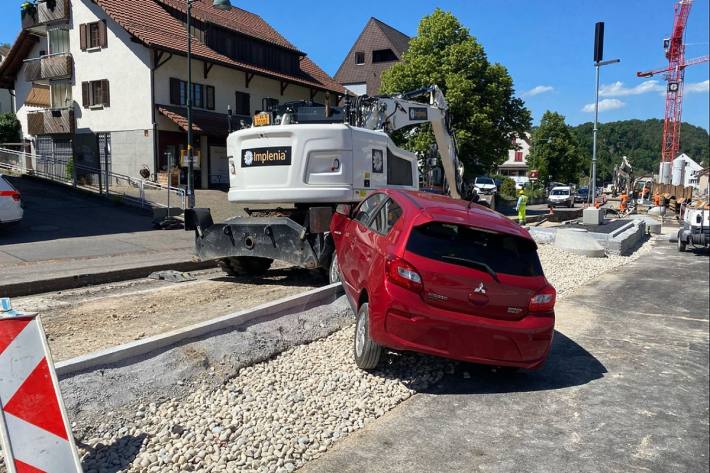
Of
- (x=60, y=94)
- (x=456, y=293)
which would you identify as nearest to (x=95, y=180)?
(x=60, y=94)

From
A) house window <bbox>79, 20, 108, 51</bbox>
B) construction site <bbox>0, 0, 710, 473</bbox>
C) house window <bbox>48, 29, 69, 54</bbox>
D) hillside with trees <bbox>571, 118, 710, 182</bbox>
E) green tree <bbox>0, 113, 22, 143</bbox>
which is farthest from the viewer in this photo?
green tree <bbox>0, 113, 22, 143</bbox>

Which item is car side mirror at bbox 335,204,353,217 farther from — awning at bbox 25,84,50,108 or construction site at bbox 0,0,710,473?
awning at bbox 25,84,50,108

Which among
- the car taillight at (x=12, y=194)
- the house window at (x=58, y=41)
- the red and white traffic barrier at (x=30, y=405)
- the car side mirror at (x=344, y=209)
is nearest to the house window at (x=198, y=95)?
the house window at (x=58, y=41)

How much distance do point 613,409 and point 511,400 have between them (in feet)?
2.82

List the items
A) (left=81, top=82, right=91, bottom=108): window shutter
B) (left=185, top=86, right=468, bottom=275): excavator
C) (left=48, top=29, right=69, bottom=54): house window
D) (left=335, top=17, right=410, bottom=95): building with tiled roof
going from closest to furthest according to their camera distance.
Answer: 1. (left=185, top=86, right=468, bottom=275): excavator
2. (left=81, top=82, right=91, bottom=108): window shutter
3. (left=48, top=29, right=69, bottom=54): house window
4. (left=335, top=17, right=410, bottom=95): building with tiled roof

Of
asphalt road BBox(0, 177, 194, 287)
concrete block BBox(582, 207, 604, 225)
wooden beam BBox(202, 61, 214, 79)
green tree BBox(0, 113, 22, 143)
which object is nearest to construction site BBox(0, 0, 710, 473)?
asphalt road BBox(0, 177, 194, 287)

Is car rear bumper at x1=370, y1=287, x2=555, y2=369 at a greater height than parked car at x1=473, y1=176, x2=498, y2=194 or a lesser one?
lesser

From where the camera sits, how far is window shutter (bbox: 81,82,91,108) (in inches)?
1206

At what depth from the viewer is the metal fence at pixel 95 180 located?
73.5 ft

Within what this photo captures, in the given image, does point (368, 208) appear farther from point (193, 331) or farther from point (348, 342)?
point (193, 331)

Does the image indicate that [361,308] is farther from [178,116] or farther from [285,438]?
[178,116]

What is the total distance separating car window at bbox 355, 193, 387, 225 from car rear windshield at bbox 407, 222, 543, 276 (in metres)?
1.42

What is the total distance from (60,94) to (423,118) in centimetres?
2773

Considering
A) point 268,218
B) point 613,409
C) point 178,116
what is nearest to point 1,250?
point 268,218
